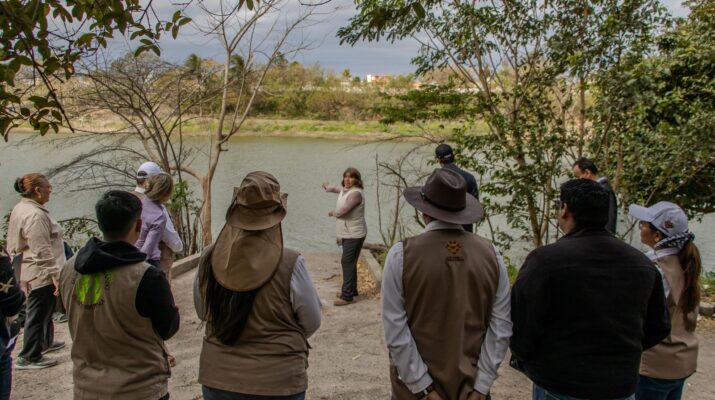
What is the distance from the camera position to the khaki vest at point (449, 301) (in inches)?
86.3

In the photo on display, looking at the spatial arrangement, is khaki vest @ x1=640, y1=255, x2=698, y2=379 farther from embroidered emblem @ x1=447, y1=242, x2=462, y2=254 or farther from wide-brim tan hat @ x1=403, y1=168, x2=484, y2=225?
embroidered emblem @ x1=447, y1=242, x2=462, y2=254

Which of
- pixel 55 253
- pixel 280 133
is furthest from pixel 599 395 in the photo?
pixel 280 133

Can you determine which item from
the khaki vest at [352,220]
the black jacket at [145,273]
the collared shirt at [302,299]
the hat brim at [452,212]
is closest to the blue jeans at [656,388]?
the hat brim at [452,212]

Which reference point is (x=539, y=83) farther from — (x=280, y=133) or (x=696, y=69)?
(x=280, y=133)

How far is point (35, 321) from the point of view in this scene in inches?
167

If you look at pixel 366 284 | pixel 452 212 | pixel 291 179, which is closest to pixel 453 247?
pixel 452 212

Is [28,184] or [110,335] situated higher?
[28,184]

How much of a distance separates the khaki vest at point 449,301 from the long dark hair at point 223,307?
62 centimetres

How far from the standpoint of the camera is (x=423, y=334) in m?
2.23

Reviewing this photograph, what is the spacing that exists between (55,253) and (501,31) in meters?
5.85

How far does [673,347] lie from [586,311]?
0.80 m

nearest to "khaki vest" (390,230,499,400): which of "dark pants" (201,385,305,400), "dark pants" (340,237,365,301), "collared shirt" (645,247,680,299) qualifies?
"dark pants" (201,385,305,400)

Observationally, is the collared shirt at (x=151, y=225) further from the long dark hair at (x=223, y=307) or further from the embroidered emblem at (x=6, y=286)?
the long dark hair at (x=223, y=307)

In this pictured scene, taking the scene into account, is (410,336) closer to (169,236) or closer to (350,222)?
(169,236)
